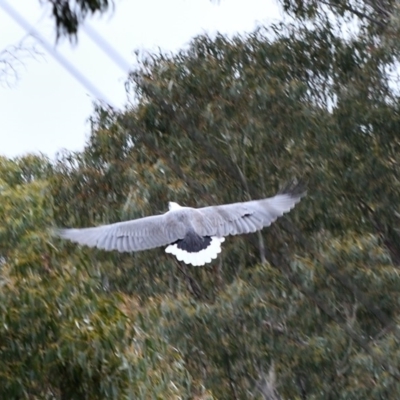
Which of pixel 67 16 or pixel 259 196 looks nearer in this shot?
pixel 67 16

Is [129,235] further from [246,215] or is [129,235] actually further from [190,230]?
[246,215]

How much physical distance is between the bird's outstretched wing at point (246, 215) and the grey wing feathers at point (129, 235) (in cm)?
23

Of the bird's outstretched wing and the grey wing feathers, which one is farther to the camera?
the bird's outstretched wing

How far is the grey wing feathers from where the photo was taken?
7.07 metres

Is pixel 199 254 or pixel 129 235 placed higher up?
pixel 129 235

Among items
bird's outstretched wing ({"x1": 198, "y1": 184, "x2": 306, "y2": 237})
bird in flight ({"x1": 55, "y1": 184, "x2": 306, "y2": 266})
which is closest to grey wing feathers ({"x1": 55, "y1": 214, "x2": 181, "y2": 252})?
bird in flight ({"x1": 55, "y1": 184, "x2": 306, "y2": 266})

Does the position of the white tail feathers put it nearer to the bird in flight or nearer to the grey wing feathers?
the bird in flight

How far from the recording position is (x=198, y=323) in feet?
32.2

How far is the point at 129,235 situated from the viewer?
290 inches

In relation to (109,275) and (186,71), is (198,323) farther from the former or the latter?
(186,71)

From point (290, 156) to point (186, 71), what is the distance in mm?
1443

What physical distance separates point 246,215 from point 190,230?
0.41 metres

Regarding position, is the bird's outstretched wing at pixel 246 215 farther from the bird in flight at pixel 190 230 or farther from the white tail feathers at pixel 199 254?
the white tail feathers at pixel 199 254

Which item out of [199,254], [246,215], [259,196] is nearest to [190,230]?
[199,254]
